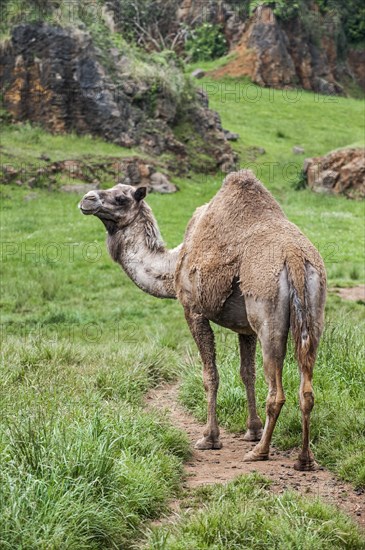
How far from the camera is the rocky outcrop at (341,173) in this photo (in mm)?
23969

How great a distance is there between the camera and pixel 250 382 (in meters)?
7.19

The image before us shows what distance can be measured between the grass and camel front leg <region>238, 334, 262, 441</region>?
1742 millimetres

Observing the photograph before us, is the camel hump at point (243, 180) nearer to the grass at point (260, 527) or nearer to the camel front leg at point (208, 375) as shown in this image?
the camel front leg at point (208, 375)

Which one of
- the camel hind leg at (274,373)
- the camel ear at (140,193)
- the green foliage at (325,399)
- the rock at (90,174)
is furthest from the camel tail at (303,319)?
the rock at (90,174)

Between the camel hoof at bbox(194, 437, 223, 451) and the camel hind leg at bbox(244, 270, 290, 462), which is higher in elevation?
the camel hind leg at bbox(244, 270, 290, 462)

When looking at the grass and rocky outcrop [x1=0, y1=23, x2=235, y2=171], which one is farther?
rocky outcrop [x1=0, y1=23, x2=235, y2=171]

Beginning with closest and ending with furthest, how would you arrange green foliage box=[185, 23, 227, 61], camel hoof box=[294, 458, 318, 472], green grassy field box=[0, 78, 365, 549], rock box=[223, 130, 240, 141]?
green grassy field box=[0, 78, 365, 549]
camel hoof box=[294, 458, 318, 472]
rock box=[223, 130, 240, 141]
green foliage box=[185, 23, 227, 61]

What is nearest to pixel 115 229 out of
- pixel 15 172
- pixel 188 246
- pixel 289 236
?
pixel 188 246

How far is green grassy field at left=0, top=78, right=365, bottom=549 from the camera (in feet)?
15.8

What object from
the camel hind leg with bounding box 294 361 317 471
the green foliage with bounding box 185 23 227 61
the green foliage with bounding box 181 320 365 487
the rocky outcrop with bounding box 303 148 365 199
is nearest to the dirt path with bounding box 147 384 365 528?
the green foliage with bounding box 181 320 365 487

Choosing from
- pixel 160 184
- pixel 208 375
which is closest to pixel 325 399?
pixel 208 375

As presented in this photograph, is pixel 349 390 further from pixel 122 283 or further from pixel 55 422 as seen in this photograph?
pixel 122 283

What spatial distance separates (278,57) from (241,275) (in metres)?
34.0

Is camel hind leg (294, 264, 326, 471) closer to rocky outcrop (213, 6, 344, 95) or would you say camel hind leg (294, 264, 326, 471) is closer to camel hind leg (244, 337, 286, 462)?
camel hind leg (244, 337, 286, 462)
